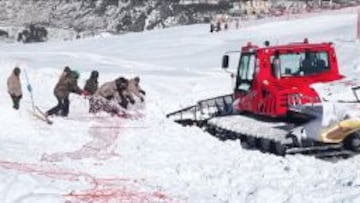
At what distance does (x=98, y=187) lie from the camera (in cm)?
1102

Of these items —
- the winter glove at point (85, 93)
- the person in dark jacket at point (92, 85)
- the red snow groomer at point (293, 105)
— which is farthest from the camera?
the person in dark jacket at point (92, 85)

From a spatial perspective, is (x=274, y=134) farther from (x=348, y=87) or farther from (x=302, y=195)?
(x=302, y=195)

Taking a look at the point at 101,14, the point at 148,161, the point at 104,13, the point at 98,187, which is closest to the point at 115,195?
the point at 98,187

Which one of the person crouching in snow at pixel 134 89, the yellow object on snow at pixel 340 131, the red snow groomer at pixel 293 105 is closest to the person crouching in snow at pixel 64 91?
the person crouching in snow at pixel 134 89

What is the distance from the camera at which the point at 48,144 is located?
52.6 ft

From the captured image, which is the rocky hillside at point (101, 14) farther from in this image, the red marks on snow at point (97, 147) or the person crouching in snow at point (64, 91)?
the red marks on snow at point (97, 147)

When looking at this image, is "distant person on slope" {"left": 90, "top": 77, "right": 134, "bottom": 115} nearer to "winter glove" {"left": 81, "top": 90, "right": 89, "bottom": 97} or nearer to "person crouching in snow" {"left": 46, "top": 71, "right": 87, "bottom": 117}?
"winter glove" {"left": 81, "top": 90, "right": 89, "bottom": 97}

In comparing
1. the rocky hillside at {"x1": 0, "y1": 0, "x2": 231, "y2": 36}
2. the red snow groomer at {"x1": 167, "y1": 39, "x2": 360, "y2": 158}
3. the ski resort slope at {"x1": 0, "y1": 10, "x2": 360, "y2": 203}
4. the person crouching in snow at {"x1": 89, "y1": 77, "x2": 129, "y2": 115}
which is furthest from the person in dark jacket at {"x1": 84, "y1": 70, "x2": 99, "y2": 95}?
the rocky hillside at {"x1": 0, "y1": 0, "x2": 231, "y2": 36}

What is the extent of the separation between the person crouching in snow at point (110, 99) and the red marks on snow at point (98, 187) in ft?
28.7

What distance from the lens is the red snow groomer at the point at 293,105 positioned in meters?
13.7

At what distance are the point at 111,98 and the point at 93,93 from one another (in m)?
0.62

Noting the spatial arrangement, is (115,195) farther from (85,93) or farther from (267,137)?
(85,93)

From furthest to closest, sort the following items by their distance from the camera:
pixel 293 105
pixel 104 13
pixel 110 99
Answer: pixel 104 13, pixel 110 99, pixel 293 105

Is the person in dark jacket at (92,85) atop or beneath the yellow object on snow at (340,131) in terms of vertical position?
beneath
